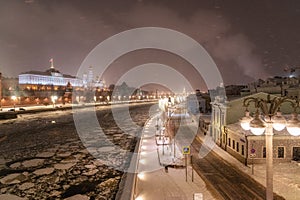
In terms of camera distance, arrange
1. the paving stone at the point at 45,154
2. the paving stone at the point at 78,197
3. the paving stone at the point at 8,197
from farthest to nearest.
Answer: the paving stone at the point at 45,154 < the paving stone at the point at 78,197 < the paving stone at the point at 8,197

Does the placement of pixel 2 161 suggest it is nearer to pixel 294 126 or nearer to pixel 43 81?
pixel 294 126

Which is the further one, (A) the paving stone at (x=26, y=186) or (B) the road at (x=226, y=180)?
(A) the paving stone at (x=26, y=186)

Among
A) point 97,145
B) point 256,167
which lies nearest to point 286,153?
point 256,167

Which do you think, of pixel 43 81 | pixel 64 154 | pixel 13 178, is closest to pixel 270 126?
pixel 13 178

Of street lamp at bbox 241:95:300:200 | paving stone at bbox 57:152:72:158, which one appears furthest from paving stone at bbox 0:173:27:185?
street lamp at bbox 241:95:300:200

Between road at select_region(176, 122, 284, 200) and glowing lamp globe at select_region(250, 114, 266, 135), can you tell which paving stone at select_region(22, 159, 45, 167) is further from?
glowing lamp globe at select_region(250, 114, 266, 135)

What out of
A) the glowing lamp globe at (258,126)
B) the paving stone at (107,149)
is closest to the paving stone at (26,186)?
the paving stone at (107,149)

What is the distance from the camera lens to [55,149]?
84.1 feet

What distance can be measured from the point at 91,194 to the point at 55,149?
14.1m

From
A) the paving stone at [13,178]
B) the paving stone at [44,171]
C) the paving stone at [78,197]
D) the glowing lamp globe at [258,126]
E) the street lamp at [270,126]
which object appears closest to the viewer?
the street lamp at [270,126]

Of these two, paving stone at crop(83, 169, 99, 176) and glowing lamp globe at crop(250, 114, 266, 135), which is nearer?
glowing lamp globe at crop(250, 114, 266, 135)

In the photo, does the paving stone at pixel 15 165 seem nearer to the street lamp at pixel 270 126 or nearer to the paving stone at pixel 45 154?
the paving stone at pixel 45 154

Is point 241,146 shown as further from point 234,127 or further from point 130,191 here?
point 130,191

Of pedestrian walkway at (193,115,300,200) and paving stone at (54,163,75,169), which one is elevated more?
pedestrian walkway at (193,115,300,200)
